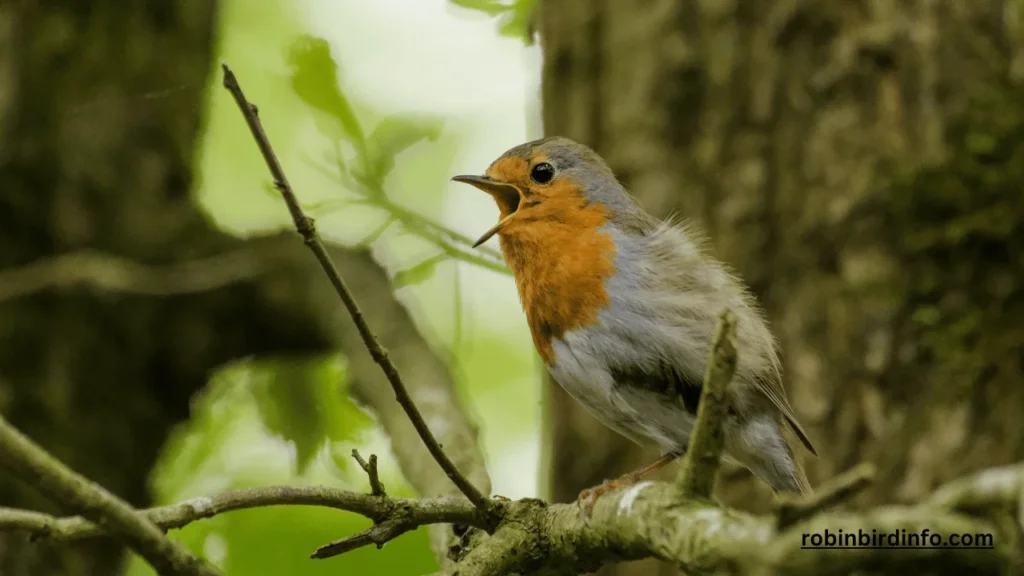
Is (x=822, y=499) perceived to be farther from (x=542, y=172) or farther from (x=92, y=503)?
(x=542, y=172)

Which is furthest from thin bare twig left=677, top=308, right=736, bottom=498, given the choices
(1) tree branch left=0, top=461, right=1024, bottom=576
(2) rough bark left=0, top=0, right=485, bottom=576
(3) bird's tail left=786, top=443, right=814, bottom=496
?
(2) rough bark left=0, top=0, right=485, bottom=576

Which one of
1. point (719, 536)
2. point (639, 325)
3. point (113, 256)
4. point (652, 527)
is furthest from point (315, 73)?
point (719, 536)

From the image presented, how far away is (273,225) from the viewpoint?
519cm

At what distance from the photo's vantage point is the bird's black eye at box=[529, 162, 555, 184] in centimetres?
371

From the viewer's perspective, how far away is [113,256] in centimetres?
496

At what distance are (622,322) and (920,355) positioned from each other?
4.97 feet

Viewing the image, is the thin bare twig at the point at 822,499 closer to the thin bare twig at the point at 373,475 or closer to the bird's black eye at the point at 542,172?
the thin bare twig at the point at 373,475

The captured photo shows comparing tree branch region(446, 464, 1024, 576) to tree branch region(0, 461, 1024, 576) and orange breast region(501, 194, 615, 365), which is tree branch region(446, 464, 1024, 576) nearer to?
tree branch region(0, 461, 1024, 576)

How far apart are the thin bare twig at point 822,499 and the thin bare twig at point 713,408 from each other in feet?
1.05

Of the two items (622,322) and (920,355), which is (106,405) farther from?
(920,355)

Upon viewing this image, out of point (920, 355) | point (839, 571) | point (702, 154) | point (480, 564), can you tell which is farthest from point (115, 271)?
point (839, 571)

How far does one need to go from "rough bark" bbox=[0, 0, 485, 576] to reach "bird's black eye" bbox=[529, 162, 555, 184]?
98 centimetres

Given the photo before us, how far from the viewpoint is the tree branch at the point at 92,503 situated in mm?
1457

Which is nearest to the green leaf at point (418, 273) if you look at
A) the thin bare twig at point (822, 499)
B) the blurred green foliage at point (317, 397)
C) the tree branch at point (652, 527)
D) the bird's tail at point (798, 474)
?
the blurred green foliage at point (317, 397)
